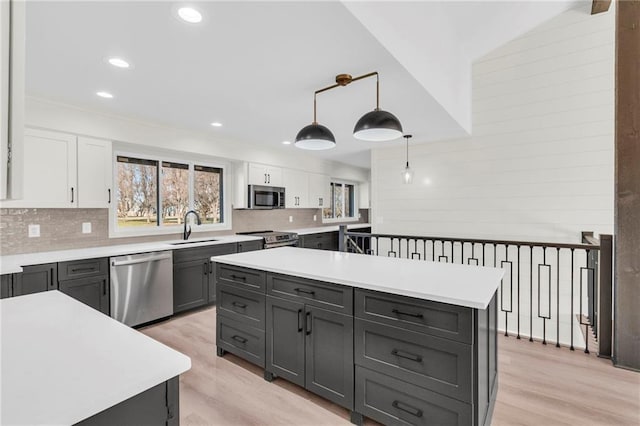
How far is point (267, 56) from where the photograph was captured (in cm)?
217

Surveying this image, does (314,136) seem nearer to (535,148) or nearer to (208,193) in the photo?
(208,193)

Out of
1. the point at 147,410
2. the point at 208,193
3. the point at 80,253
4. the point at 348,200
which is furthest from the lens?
the point at 348,200

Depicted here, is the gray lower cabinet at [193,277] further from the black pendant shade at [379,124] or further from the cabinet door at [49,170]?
the black pendant shade at [379,124]

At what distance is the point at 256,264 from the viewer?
2.40 metres

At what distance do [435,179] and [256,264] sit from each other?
3592 millimetres

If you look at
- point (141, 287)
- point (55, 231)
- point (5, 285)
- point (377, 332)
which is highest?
point (55, 231)

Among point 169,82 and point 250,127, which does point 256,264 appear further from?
point 250,127

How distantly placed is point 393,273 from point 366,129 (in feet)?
3.28

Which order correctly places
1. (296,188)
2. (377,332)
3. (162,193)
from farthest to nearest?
(296,188) → (162,193) → (377,332)

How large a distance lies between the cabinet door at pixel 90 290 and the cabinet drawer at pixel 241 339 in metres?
1.35

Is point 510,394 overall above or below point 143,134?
below

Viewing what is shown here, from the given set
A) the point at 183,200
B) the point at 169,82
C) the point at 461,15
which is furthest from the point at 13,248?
the point at 461,15

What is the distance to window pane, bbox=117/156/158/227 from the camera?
3877 mm

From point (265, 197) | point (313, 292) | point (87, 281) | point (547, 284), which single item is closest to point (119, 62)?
point (87, 281)
